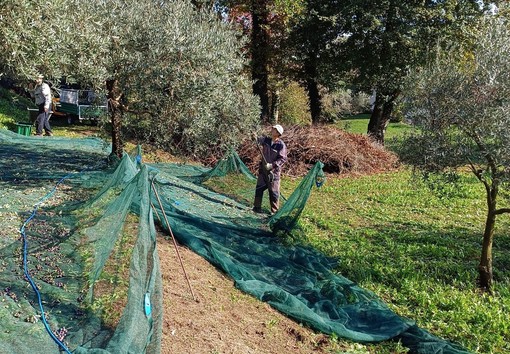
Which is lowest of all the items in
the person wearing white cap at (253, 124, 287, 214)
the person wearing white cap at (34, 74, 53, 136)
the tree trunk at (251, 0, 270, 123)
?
the person wearing white cap at (253, 124, 287, 214)

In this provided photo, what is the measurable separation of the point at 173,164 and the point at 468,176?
875cm

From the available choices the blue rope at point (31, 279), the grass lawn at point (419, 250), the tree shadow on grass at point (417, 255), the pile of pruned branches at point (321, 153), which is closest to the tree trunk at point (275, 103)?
the pile of pruned branches at point (321, 153)

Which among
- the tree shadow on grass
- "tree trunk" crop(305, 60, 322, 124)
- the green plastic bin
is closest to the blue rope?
the tree shadow on grass

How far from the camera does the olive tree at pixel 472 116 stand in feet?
17.3

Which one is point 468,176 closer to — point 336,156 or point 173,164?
point 336,156

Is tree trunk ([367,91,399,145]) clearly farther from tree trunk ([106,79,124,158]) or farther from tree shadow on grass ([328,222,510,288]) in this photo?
tree trunk ([106,79,124,158])

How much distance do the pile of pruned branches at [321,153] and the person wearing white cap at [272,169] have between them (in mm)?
4720

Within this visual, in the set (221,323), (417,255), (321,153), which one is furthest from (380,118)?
(221,323)

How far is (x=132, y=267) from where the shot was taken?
3.60m

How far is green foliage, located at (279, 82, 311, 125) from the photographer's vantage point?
2316cm

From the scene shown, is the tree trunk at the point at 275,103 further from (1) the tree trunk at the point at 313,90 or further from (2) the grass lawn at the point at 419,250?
(2) the grass lawn at the point at 419,250

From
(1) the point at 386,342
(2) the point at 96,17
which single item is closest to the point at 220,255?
(1) the point at 386,342

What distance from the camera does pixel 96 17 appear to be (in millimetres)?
7035

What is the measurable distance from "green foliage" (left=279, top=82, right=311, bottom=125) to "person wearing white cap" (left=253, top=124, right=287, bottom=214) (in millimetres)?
14302
